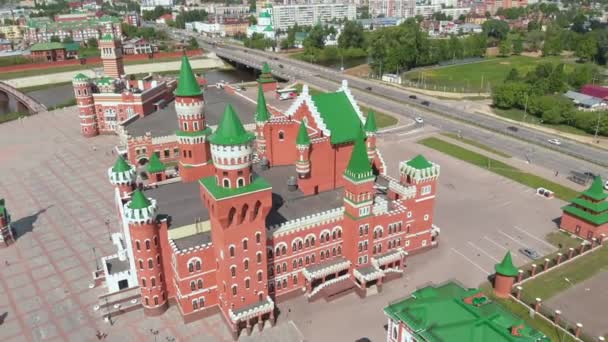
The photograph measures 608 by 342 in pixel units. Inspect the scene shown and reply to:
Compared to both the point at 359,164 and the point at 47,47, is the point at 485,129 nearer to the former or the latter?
the point at 359,164

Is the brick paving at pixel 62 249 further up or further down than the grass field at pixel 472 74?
further down

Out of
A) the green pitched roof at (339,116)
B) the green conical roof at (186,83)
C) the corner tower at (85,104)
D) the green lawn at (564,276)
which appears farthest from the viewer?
the corner tower at (85,104)

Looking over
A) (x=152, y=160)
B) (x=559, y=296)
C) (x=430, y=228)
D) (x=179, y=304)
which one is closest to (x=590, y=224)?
(x=559, y=296)

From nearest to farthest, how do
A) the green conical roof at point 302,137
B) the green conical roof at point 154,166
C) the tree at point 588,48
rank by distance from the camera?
the green conical roof at point 302,137, the green conical roof at point 154,166, the tree at point 588,48

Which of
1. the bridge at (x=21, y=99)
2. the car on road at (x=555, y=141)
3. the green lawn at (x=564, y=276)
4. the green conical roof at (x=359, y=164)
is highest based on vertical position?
the green conical roof at (x=359, y=164)

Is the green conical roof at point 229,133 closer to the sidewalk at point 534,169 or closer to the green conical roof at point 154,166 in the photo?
the green conical roof at point 154,166

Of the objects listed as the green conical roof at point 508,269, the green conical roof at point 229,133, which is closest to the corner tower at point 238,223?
the green conical roof at point 229,133

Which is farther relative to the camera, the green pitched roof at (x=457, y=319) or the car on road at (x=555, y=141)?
the car on road at (x=555, y=141)

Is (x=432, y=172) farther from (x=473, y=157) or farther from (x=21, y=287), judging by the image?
(x=21, y=287)
